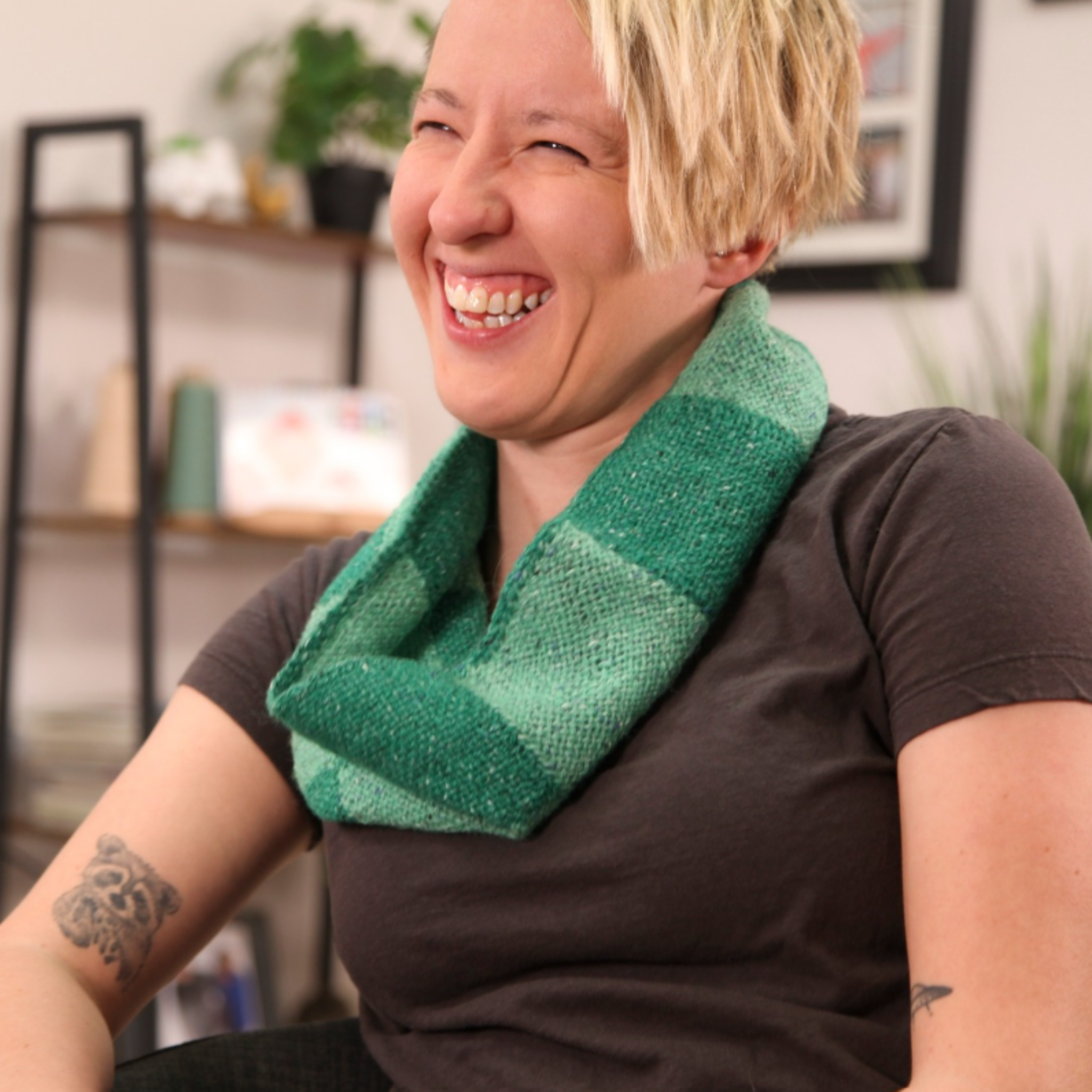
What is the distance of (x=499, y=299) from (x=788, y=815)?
44cm

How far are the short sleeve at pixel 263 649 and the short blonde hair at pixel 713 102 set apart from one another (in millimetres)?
433

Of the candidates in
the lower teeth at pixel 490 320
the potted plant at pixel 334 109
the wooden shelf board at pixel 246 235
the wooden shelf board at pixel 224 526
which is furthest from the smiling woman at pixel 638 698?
the potted plant at pixel 334 109

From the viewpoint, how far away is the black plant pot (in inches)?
104

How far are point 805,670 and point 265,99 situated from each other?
215 centimetres

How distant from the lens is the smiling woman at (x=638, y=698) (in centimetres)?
86

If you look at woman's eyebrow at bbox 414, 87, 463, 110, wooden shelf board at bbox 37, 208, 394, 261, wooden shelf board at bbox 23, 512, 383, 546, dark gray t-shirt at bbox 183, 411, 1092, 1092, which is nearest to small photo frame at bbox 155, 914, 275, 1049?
wooden shelf board at bbox 23, 512, 383, 546

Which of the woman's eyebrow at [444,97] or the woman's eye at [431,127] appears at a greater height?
the woman's eyebrow at [444,97]

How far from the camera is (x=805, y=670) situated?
3.11ft

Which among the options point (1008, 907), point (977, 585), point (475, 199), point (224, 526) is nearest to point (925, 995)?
point (1008, 907)

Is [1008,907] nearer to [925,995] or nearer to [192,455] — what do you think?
[925,995]

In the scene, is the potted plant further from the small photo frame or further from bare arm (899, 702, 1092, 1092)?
bare arm (899, 702, 1092, 1092)

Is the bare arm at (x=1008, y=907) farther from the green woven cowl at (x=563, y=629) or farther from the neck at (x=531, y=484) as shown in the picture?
the neck at (x=531, y=484)

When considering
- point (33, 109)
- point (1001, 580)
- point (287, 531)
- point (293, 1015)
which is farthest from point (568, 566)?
point (293, 1015)

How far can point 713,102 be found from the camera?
1.04m
